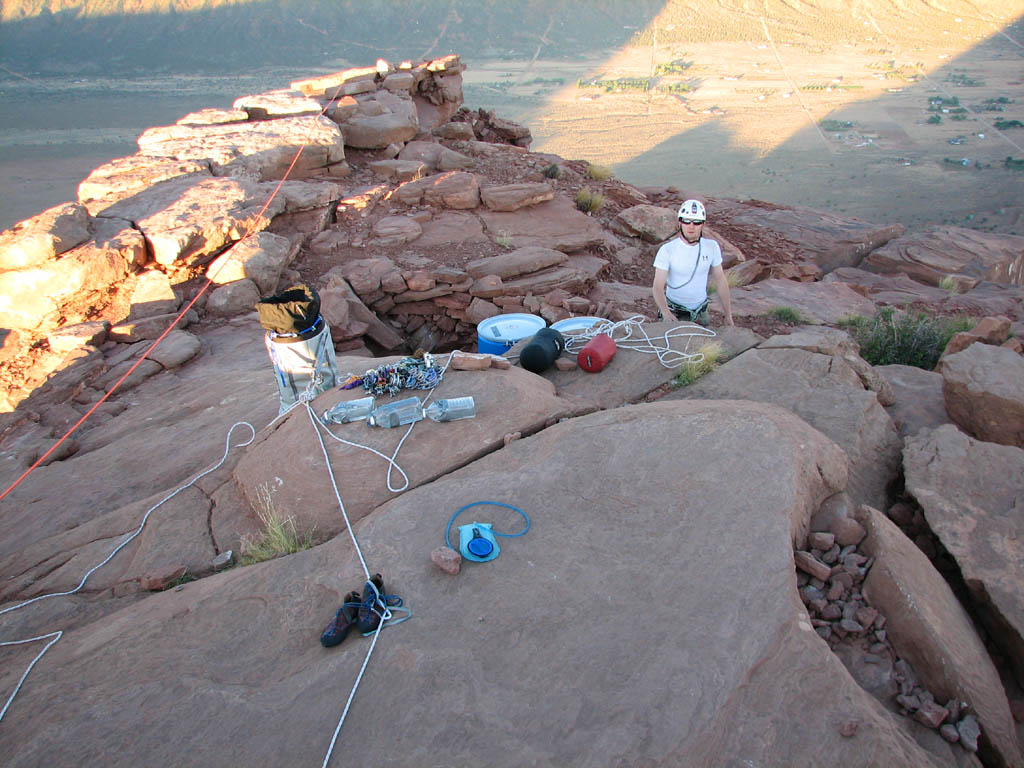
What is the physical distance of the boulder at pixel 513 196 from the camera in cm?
1115

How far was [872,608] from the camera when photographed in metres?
3.03

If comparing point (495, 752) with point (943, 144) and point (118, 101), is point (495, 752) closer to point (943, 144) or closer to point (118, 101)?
point (943, 144)

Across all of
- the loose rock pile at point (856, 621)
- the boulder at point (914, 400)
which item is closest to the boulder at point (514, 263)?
the boulder at point (914, 400)

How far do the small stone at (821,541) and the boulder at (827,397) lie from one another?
779 millimetres

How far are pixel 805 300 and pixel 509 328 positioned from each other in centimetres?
590

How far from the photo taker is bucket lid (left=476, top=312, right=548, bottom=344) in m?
6.48

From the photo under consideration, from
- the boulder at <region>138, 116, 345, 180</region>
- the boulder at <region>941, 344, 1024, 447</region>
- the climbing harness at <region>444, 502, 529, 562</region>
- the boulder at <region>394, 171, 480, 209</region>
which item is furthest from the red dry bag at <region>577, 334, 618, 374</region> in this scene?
the boulder at <region>138, 116, 345, 180</region>

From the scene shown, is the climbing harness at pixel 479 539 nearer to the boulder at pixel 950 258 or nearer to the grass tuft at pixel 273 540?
the grass tuft at pixel 273 540

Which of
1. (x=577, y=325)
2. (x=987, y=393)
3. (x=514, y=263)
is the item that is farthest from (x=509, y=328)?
(x=987, y=393)

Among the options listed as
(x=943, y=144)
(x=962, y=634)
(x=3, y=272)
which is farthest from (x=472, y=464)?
(x=943, y=144)

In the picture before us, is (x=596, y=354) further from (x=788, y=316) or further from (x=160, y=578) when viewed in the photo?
Answer: (x=788, y=316)

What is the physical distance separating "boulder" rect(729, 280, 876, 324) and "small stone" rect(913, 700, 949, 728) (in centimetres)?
672

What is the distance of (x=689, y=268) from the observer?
648 centimetres

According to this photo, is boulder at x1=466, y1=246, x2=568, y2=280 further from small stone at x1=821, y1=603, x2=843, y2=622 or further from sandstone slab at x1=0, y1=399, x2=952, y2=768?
small stone at x1=821, y1=603, x2=843, y2=622
